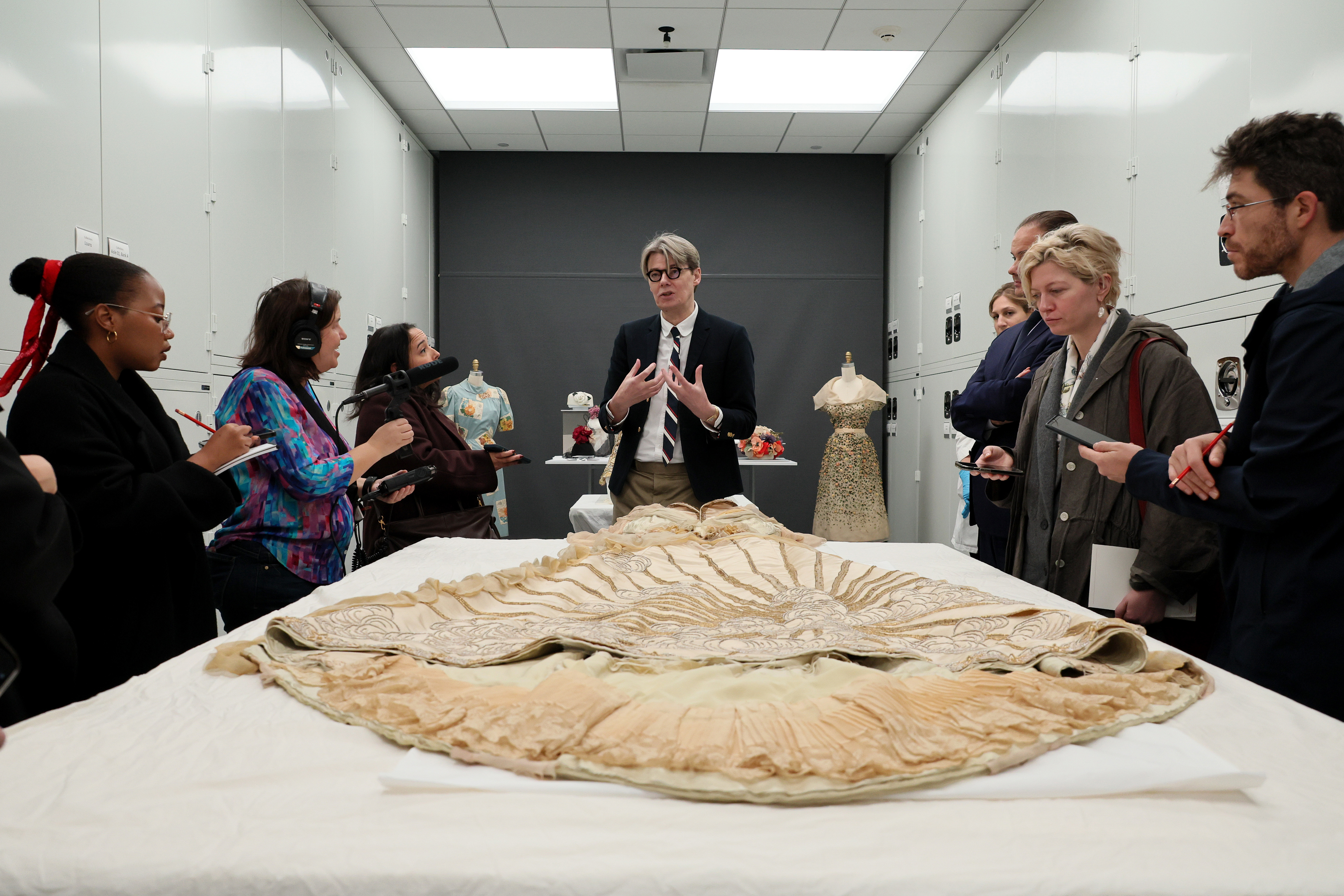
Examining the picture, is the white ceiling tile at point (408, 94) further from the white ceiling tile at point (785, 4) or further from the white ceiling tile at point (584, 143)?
the white ceiling tile at point (785, 4)

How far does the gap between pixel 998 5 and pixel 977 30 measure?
0.26 m

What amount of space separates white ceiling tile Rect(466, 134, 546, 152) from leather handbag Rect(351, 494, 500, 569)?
3.99 metres

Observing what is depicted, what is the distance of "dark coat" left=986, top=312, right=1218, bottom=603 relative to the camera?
65.6 inches

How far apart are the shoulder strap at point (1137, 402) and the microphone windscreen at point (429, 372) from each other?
166 cm

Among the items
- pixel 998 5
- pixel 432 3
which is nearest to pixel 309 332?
pixel 432 3

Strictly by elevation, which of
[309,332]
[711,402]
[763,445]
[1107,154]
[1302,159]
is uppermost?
[1107,154]

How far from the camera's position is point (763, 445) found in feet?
18.1

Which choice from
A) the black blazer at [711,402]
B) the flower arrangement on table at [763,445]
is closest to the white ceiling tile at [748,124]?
the flower arrangement on table at [763,445]

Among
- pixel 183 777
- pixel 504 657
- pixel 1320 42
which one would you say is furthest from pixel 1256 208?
pixel 183 777

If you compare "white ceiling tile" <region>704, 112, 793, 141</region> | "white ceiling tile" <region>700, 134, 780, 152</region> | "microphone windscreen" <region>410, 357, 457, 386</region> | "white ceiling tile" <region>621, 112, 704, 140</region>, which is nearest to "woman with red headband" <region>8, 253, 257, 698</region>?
"microphone windscreen" <region>410, 357, 457, 386</region>

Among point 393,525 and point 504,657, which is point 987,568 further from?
point 393,525

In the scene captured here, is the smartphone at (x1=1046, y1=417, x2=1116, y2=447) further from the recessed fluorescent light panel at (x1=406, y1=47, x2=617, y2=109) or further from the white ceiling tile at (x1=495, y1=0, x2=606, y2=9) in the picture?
the recessed fluorescent light panel at (x1=406, y1=47, x2=617, y2=109)

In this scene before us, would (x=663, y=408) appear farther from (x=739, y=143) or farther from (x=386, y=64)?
(x=739, y=143)

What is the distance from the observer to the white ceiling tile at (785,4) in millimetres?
4156
